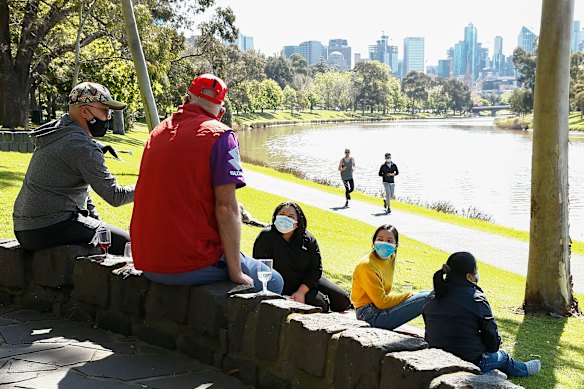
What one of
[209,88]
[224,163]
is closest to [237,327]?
[224,163]

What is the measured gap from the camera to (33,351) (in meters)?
4.64

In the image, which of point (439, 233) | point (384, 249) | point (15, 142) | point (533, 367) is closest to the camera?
point (533, 367)

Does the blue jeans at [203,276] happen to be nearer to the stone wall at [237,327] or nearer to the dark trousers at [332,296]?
the stone wall at [237,327]

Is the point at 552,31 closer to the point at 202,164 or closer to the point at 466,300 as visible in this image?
the point at 466,300

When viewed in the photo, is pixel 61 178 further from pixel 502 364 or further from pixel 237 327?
pixel 502 364

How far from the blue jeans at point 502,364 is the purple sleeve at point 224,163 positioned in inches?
84.4

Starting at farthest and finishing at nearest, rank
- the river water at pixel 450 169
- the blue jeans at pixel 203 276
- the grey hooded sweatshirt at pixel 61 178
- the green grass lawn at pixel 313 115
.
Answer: the green grass lawn at pixel 313 115 → the river water at pixel 450 169 → the grey hooded sweatshirt at pixel 61 178 → the blue jeans at pixel 203 276

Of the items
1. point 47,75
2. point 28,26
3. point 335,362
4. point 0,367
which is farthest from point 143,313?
point 47,75

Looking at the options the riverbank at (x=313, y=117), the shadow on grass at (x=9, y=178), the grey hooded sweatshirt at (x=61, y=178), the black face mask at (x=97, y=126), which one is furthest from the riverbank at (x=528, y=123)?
the grey hooded sweatshirt at (x=61, y=178)

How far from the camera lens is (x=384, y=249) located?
618cm

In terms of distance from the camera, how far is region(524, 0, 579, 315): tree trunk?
365 inches

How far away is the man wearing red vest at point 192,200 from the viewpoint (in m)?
4.40

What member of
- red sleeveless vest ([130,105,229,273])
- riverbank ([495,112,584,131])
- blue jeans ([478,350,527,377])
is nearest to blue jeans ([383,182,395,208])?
blue jeans ([478,350,527,377])

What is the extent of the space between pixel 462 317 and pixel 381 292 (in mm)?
1102
